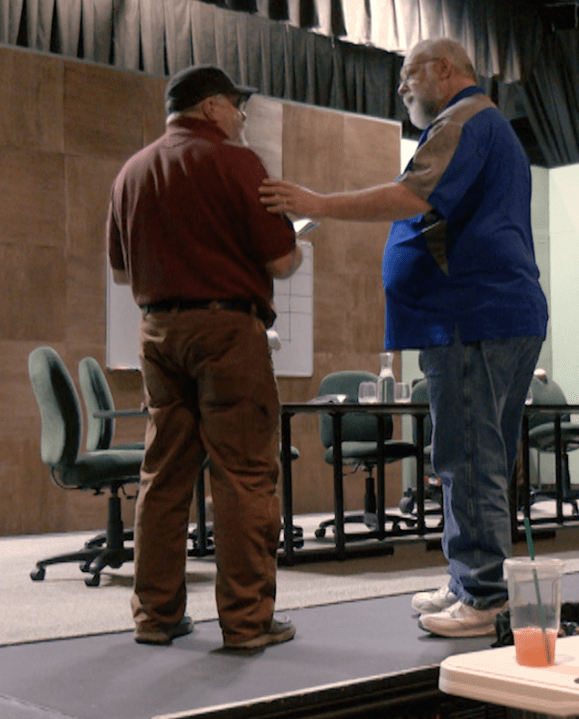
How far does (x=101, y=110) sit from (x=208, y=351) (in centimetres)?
429

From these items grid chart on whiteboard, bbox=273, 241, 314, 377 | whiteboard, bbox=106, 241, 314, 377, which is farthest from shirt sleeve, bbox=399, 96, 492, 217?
grid chart on whiteboard, bbox=273, 241, 314, 377

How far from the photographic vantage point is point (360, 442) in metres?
5.60

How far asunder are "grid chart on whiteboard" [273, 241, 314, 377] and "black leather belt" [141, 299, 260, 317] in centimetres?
436

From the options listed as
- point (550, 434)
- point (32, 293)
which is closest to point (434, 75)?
point (32, 293)

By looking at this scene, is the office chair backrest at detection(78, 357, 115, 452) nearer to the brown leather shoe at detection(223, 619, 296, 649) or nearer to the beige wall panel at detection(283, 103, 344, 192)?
the brown leather shoe at detection(223, 619, 296, 649)

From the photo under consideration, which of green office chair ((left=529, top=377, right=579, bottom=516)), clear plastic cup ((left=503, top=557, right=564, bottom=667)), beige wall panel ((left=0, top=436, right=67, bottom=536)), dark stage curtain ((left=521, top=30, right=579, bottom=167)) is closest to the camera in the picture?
clear plastic cup ((left=503, top=557, right=564, bottom=667))

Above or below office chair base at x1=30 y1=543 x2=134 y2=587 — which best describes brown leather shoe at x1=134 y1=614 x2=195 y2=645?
above

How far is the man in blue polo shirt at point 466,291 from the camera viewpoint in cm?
218

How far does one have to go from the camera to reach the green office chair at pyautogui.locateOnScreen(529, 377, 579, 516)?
641 centimetres

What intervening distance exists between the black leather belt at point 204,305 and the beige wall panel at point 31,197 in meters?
3.71

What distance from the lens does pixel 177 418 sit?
225 cm

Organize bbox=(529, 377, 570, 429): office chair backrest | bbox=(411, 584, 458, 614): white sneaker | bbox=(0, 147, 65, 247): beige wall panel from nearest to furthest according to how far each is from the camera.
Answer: bbox=(411, 584, 458, 614): white sneaker
bbox=(0, 147, 65, 247): beige wall panel
bbox=(529, 377, 570, 429): office chair backrest

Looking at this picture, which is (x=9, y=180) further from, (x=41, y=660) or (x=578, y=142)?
(x=578, y=142)

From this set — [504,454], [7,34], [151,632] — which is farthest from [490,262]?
[7,34]
